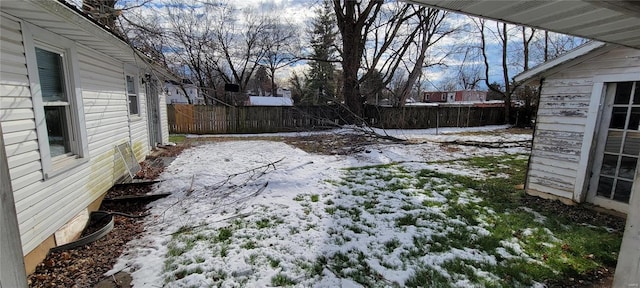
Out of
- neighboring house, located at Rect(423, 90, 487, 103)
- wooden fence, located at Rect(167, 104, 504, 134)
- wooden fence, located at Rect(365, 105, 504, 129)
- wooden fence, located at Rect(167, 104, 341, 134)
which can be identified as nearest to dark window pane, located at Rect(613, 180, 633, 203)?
wooden fence, located at Rect(167, 104, 504, 134)

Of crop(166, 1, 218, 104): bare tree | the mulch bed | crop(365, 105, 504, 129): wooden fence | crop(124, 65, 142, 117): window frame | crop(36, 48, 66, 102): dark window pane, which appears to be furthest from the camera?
crop(365, 105, 504, 129): wooden fence

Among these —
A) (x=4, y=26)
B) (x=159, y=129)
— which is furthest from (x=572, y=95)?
(x=159, y=129)

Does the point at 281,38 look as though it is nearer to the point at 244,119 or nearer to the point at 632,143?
the point at 244,119

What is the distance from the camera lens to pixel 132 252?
318 centimetres

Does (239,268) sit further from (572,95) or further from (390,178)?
(572,95)

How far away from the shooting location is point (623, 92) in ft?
13.2

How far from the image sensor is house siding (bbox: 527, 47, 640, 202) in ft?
13.6

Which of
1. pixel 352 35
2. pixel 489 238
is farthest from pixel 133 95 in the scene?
pixel 352 35

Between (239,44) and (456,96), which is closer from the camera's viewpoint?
(239,44)

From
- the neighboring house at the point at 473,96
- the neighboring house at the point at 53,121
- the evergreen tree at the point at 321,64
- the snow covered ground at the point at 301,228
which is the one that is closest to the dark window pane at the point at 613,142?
the snow covered ground at the point at 301,228

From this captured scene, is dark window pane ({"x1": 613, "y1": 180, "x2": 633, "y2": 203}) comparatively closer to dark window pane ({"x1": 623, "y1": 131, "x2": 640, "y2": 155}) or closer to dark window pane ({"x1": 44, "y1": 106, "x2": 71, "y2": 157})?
dark window pane ({"x1": 623, "y1": 131, "x2": 640, "y2": 155})

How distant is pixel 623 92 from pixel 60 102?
788 centimetres

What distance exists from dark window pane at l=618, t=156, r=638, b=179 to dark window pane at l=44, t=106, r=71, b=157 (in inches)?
311

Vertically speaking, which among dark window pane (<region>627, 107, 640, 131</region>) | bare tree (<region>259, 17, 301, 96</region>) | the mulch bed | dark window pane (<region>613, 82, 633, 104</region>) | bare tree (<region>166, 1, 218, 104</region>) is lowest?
the mulch bed
